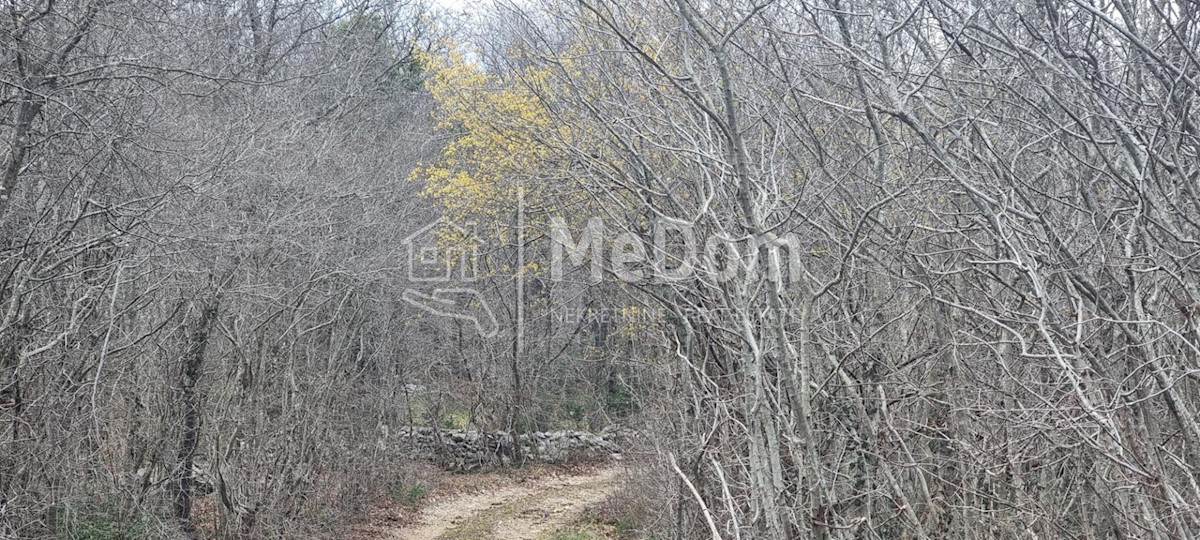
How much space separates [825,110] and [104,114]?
4.75 m

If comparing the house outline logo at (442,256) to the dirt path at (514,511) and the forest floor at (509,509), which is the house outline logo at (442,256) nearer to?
the forest floor at (509,509)

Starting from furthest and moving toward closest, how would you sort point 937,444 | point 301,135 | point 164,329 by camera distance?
1. point 301,135
2. point 164,329
3. point 937,444

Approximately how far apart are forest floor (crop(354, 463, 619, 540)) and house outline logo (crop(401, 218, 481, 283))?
3.06m

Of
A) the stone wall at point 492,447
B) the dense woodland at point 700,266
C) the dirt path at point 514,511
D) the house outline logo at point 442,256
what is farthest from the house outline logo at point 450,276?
the dirt path at point 514,511

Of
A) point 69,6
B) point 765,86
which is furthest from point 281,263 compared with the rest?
point 765,86

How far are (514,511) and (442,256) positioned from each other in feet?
14.6

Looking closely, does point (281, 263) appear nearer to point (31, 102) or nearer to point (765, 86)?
point (31, 102)

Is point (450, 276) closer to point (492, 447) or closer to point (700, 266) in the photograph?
point (492, 447)

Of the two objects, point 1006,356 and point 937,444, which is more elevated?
point 1006,356

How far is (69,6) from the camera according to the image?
18.5 ft

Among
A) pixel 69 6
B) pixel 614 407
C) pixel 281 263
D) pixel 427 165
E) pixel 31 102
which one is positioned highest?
pixel 427 165

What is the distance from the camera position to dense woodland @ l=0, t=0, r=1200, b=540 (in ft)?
10.1

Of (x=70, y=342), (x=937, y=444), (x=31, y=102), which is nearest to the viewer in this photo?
(x=937, y=444)

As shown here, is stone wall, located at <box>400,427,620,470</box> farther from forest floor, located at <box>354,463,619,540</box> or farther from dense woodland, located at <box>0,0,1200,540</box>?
dense woodland, located at <box>0,0,1200,540</box>
